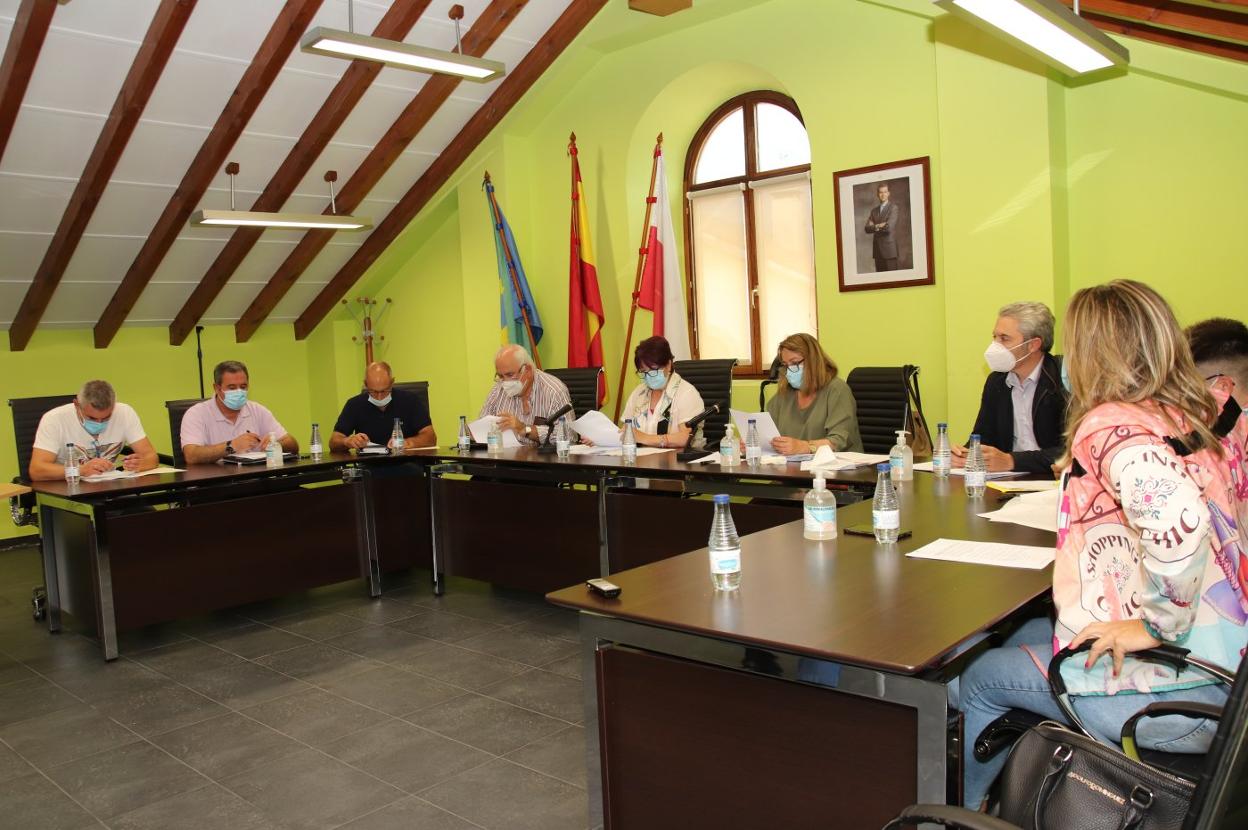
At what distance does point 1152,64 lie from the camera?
4.65 meters

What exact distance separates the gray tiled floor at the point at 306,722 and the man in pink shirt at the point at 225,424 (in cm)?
90

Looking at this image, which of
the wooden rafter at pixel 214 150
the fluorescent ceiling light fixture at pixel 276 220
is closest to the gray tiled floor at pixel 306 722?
the fluorescent ceiling light fixture at pixel 276 220

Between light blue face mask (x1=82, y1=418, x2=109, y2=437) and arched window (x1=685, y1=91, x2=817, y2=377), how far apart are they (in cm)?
382

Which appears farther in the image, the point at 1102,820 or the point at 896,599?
the point at 896,599

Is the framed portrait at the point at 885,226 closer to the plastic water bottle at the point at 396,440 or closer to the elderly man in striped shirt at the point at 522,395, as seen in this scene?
the elderly man in striped shirt at the point at 522,395

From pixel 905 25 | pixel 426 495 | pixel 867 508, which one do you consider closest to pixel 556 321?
pixel 426 495

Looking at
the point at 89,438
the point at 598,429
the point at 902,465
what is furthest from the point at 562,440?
the point at 89,438

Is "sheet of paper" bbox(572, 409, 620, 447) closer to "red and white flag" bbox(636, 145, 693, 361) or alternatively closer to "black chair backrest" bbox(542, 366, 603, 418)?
"black chair backrest" bbox(542, 366, 603, 418)

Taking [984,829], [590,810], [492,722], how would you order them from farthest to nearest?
[492,722] < [590,810] < [984,829]

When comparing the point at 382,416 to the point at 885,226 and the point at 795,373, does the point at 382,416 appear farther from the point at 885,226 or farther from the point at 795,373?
the point at 885,226

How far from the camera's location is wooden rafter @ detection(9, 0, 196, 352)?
5044 mm

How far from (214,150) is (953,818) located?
19.6 ft

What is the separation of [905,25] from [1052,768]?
16.0 feet

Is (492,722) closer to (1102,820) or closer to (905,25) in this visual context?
(1102,820)
